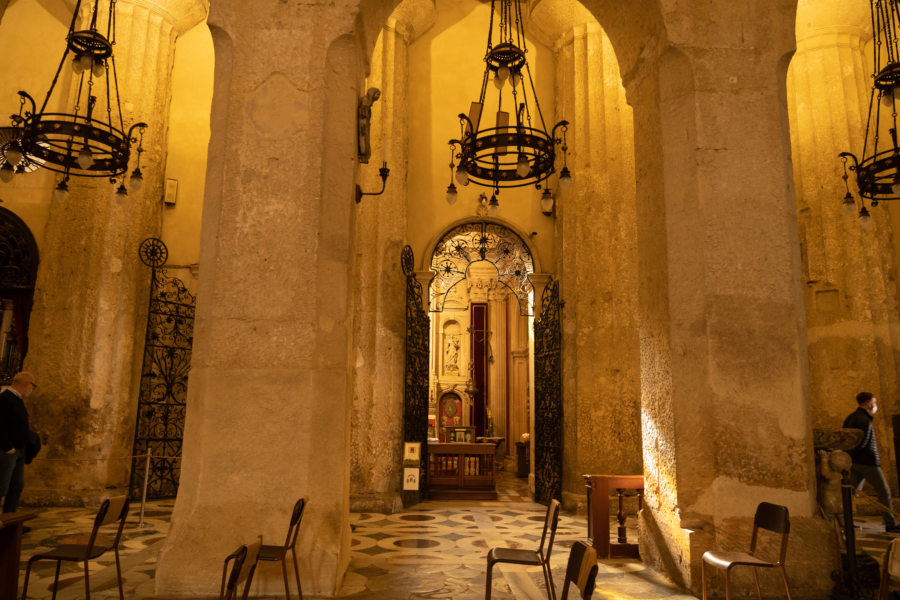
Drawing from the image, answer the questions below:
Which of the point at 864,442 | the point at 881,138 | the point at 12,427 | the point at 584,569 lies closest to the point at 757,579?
the point at 584,569

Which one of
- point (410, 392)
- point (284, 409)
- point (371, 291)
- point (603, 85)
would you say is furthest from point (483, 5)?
point (284, 409)

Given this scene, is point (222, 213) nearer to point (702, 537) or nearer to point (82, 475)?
point (702, 537)

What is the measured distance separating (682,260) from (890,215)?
708cm

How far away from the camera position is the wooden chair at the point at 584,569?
107 inches

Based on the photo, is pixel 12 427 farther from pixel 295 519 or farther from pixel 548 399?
pixel 548 399

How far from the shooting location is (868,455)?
754 cm

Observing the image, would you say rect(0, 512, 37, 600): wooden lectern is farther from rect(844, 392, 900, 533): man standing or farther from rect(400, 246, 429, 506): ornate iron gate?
rect(844, 392, 900, 533): man standing

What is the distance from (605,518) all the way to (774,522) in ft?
7.66

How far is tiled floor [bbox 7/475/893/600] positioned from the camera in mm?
4883

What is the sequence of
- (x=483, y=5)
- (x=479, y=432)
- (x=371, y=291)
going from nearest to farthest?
1. (x=371, y=291)
2. (x=483, y=5)
3. (x=479, y=432)

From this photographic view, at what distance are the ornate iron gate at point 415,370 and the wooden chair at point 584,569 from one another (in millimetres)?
6656

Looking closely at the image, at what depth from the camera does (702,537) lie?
4.91 meters

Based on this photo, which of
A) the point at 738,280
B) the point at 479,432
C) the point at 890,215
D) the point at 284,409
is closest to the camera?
the point at 284,409

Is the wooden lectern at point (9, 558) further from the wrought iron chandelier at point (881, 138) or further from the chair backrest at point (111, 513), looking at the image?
the wrought iron chandelier at point (881, 138)
